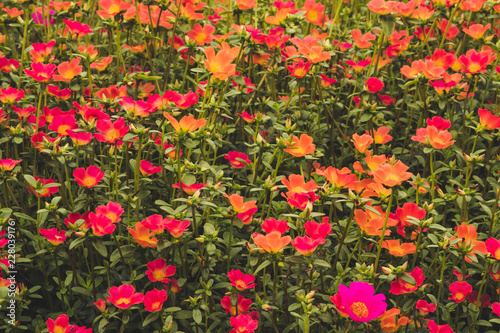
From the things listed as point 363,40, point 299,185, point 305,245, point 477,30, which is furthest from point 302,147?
point 477,30

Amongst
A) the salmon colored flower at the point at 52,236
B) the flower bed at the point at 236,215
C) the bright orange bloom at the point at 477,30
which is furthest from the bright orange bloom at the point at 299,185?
the bright orange bloom at the point at 477,30

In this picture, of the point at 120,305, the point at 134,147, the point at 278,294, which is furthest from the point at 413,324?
the point at 134,147

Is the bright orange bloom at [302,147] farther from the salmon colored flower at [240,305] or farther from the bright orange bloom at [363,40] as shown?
the bright orange bloom at [363,40]

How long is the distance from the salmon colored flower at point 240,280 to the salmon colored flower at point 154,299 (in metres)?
0.23

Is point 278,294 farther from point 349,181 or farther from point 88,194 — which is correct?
point 88,194

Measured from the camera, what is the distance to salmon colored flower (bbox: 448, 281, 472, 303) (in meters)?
1.78

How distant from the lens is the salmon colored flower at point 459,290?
1776 millimetres

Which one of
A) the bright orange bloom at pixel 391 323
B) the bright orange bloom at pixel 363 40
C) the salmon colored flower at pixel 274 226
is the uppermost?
the bright orange bloom at pixel 363 40

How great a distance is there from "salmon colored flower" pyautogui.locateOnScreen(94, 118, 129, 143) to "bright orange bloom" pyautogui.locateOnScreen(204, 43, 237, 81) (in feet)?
1.25

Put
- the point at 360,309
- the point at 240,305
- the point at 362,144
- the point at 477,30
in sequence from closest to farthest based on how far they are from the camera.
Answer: the point at 360,309
the point at 240,305
the point at 362,144
the point at 477,30

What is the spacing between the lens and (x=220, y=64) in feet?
6.20

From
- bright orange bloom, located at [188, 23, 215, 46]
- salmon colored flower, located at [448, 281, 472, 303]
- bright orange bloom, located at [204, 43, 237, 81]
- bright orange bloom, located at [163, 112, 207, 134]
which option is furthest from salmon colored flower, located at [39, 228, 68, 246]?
salmon colored flower, located at [448, 281, 472, 303]

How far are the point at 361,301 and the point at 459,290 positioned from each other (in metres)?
0.55

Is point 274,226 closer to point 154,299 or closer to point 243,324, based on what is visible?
point 243,324
